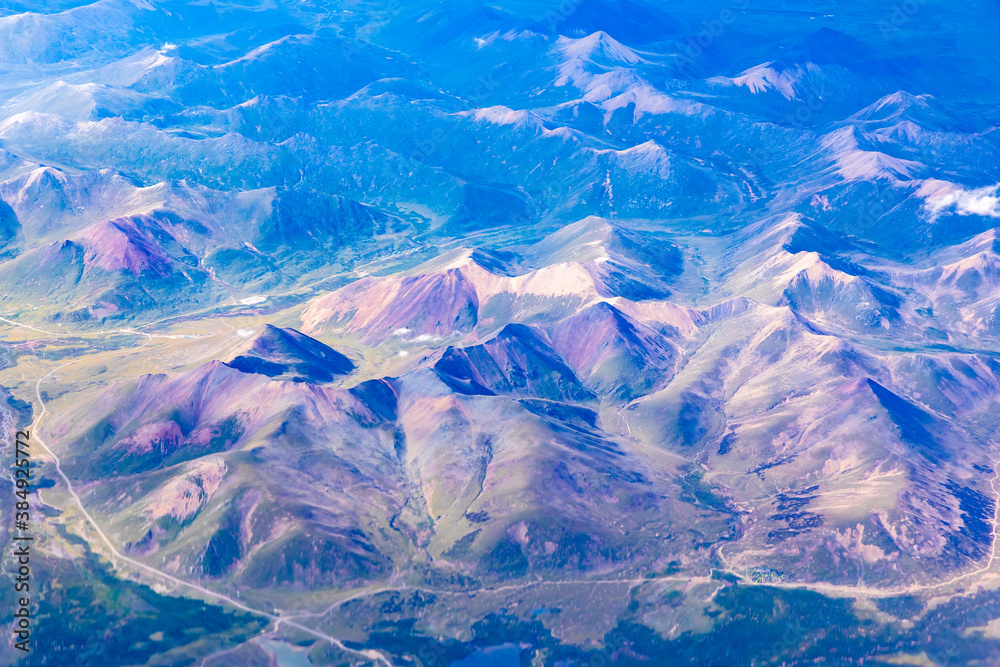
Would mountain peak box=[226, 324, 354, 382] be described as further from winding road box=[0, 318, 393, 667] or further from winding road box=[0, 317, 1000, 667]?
winding road box=[0, 317, 1000, 667]

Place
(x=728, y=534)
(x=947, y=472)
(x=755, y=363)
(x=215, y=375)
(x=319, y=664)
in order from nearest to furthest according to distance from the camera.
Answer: (x=319, y=664) < (x=728, y=534) < (x=947, y=472) < (x=215, y=375) < (x=755, y=363)

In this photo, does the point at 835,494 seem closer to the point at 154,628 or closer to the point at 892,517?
the point at 892,517

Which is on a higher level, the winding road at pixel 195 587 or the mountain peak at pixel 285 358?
the mountain peak at pixel 285 358

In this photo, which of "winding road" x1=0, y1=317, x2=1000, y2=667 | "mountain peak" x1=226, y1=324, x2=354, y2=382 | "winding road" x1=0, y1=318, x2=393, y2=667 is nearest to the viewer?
"winding road" x1=0, y1=318, x2=393, y2=667

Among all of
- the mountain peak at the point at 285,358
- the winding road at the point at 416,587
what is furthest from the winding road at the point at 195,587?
the mountain peak at the point at 285,358

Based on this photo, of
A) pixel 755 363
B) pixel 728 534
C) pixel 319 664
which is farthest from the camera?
pixel 755 363

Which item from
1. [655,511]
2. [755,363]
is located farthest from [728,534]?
[755,363]

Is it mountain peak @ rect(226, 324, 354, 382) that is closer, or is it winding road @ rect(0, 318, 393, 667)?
winding road @ rect(0, 318, 393, 667)

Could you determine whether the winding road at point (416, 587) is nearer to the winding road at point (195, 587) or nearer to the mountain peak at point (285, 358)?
the winding road at point (195, 587)

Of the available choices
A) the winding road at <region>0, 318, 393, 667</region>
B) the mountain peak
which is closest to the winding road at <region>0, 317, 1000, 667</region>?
the winding road at <region>0, 318, 393, 667</region>

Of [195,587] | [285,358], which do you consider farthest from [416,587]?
[285,358]

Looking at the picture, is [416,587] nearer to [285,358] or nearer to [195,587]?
[195,587]
